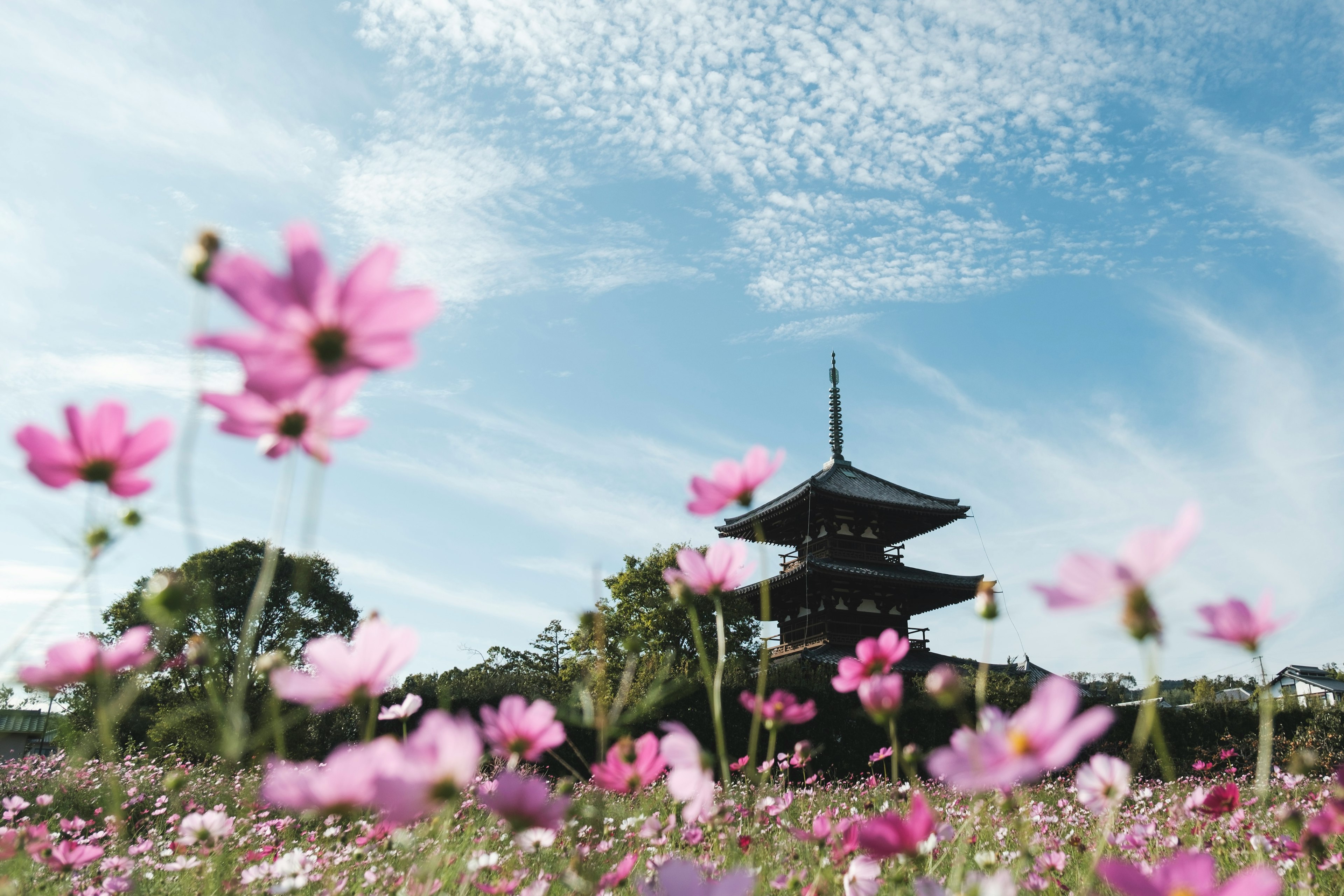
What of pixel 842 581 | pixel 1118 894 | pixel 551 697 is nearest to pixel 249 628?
pixel 1118 894

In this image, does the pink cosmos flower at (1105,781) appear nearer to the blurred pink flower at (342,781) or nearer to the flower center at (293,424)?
the blurred pink flower at (342,781)

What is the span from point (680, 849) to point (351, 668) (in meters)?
1.54

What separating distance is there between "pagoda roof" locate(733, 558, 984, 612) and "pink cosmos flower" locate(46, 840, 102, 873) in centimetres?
1411

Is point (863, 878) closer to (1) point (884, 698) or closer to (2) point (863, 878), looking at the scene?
(2) point (863, 878)

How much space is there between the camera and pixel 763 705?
102 centimetres

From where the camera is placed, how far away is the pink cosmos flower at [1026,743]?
0.48m

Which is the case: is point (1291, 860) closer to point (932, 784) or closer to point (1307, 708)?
point (932, 784)

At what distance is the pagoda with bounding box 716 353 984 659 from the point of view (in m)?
15.7

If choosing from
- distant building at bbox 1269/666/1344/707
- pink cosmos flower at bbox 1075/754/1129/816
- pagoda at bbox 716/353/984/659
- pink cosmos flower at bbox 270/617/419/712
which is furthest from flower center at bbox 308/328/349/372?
distant building at bbox 1269/666/1344/707

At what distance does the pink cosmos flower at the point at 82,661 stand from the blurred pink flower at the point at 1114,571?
79 cm

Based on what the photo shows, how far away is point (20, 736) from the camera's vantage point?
58.7ft

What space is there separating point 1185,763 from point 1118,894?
12.9m

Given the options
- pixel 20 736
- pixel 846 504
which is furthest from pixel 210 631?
pixel 20 736

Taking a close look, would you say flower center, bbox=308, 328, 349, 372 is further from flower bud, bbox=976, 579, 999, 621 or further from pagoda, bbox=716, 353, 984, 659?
pagoda, bbox=716, 353, 984, 659
